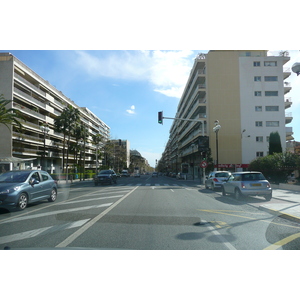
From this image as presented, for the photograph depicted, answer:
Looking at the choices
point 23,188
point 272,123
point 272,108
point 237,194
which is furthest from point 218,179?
point 272,108

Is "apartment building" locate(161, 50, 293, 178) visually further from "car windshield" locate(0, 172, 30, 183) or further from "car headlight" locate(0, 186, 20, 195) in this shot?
"car headlight" locate(0, 186, 20, 195)

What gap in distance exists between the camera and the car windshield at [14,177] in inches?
435

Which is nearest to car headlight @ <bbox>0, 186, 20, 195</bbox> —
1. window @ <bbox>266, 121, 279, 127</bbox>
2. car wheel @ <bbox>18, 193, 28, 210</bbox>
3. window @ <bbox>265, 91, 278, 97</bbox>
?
car wheel @ <bbox>18, 193, 28, 210</bbox>

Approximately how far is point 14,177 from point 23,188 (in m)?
1.10

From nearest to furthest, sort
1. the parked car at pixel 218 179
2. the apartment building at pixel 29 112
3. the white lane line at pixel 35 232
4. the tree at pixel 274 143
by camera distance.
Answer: the white lane line at pixel 35 232
the parked car at pixel 218 179
the tree at pixel 274 143
the apartment building at pixel 29 112

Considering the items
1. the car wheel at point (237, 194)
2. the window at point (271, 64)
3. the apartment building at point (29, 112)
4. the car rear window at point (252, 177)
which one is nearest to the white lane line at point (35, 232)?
the car wheel at point (237, 194)

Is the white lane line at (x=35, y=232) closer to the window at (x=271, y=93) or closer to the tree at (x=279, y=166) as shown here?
the tree at (x=279, y=166)

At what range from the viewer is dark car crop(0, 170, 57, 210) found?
9.88 meters

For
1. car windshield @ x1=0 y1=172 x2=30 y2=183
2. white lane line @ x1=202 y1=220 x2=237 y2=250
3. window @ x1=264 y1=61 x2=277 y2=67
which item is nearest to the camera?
white lane line @ x1=202 y1=220 x2=237 y2=250

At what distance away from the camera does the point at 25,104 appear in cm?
4541

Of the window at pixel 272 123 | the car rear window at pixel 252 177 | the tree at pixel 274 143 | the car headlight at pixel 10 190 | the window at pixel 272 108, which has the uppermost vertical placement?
the window at pixel 272 108
